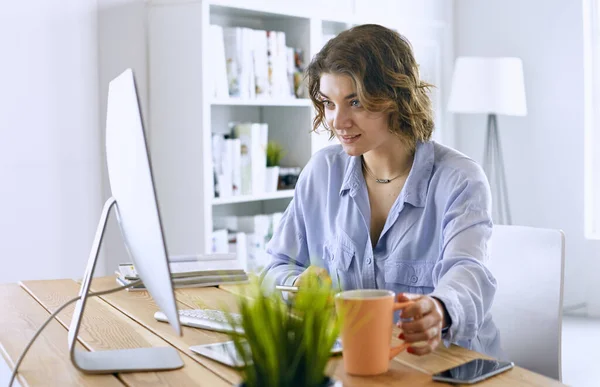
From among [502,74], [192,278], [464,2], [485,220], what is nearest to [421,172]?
[485,220]

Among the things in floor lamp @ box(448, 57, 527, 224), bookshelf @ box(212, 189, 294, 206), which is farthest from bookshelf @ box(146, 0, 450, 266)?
floor lamp @ box(448, 57, 527, 224)

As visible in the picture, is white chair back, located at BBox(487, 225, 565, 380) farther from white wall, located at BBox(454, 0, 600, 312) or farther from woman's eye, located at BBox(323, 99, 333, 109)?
white wall, located at BBox(454, 0, 600, 312)

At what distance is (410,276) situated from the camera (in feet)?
5.43

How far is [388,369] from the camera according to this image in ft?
3.67

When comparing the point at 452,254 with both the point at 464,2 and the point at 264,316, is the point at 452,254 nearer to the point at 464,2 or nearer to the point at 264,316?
the point at 264,316

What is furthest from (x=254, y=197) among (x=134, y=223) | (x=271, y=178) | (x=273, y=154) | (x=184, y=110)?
(x=134, y=223)

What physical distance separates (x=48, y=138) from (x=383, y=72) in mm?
1778

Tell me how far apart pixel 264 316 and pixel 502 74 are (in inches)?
142

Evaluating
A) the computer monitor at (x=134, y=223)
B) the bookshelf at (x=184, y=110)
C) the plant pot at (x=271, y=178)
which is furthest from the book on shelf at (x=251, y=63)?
the computer monitor at (x=134, y=223)

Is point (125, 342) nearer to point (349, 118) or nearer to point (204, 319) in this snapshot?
point (204, 319)

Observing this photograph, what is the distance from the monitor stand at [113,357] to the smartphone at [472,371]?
387 millimetres

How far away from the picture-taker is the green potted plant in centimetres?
81

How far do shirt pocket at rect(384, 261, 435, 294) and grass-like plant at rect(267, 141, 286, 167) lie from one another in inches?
77.1

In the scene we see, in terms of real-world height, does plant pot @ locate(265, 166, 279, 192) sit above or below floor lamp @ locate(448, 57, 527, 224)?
below
